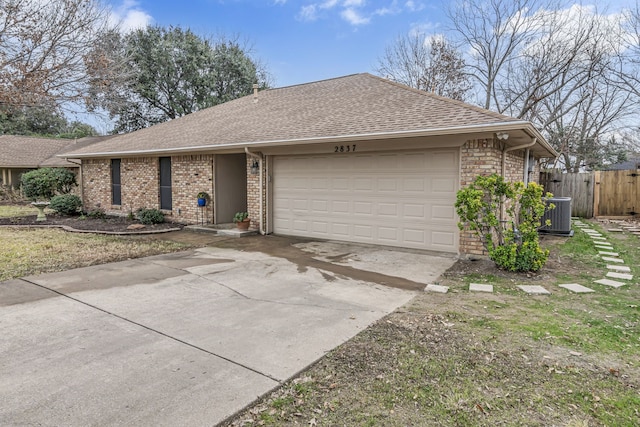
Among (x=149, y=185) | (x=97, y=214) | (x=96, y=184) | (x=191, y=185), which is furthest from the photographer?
(x=96, y=184)

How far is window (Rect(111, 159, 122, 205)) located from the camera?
44.0 feet

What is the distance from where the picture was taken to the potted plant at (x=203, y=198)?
1077cm

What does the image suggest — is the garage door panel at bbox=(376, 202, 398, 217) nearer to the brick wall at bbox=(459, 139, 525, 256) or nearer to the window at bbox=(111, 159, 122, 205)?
the brick wall at bbox=(459, 139, 525, 256)

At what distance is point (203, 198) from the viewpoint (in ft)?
35.5

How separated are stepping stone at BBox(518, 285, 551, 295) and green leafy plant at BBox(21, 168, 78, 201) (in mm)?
16855

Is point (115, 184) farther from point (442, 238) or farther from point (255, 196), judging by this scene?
point (442, 238)

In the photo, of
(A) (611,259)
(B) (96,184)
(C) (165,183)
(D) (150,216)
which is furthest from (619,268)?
(B) (96,184)

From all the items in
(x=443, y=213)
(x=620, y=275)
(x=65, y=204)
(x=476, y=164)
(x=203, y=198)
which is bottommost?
(x=620, y=275)

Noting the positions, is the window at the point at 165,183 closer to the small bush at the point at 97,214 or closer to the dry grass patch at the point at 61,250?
the small bush at the point at 97,214

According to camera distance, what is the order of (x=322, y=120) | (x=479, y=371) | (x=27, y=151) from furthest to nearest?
(x=27, y=151)
(x=322, y=120)
(x=479, y=371)

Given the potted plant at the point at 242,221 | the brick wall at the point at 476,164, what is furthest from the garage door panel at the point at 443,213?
the potted plant at the point at 242,221

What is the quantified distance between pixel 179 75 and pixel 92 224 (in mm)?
15713

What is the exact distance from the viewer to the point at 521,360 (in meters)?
3.12

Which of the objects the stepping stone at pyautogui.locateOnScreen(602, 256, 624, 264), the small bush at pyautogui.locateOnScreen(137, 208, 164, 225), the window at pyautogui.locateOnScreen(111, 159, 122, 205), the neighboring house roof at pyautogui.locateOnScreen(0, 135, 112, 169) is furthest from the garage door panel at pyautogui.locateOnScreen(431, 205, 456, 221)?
the neighboring house roof at pyautogui.locateOnScreen(0, 135, 112, 169)
